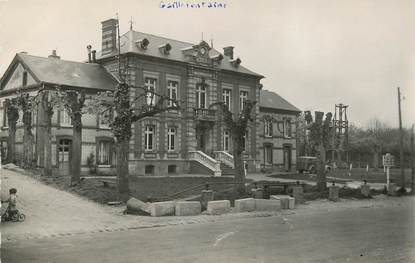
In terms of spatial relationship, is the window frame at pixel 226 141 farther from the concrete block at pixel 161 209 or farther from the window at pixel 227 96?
the concrete block at pixel 161 209

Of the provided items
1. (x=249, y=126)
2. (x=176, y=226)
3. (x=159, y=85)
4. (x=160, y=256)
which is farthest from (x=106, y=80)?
(x=160, y=256)

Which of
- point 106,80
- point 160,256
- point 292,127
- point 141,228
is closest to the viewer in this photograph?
point 160,256

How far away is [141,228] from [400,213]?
10278mm

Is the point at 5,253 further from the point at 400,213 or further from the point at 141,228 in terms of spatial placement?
the point at 400,213

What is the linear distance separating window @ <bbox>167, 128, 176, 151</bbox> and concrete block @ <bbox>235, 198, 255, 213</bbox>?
61.4ft

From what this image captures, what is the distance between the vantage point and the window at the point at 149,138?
35.7 metres

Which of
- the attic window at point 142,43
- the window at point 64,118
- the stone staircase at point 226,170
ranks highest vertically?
the attic window at point 142,43

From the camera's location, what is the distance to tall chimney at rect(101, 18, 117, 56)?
36.7 meters

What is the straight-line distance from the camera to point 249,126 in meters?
42.7

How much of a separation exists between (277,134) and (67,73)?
2319 cm

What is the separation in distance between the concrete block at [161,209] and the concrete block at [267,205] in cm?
360

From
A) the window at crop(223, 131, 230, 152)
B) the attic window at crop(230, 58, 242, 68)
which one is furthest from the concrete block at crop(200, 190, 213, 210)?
the attic window at crop(230, 58, 242, 68)

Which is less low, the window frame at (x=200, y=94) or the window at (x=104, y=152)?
the window frame at (x=200, y=94)

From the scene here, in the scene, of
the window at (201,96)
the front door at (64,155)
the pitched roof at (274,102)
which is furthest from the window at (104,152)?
the pitched roof at (274,102)
